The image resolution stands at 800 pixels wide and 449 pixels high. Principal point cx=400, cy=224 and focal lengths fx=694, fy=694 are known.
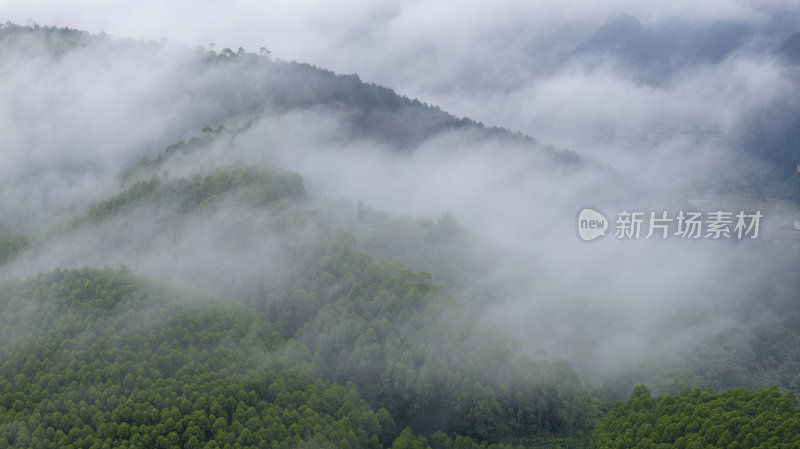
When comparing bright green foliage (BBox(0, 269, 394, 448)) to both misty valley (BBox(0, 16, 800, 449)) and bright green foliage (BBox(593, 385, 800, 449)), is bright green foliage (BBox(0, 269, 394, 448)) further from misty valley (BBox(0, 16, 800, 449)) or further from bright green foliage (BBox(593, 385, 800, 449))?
bright green foliage (BBox(593, 385, 800, 449))

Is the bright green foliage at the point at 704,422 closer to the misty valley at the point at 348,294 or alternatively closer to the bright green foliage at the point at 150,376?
the misty valley at the point at 348,294

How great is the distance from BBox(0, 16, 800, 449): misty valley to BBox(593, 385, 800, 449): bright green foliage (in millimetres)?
171

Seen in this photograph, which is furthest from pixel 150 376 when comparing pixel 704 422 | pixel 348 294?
pixel 704 422

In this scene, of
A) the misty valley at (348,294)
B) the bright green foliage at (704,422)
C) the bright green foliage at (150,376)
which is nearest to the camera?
the bright green foliage at (704,422)

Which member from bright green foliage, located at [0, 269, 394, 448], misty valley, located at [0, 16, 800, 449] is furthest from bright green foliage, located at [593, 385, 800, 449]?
bright green foliage, located at [0, 269, 394, 448]

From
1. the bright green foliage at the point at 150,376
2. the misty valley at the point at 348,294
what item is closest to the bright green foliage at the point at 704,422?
the misty valley at the point at 348,294

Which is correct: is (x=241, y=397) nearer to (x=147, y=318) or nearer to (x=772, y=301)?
(x=147, y=318)

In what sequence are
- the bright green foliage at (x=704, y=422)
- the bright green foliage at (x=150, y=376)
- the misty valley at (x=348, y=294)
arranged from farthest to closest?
the misty valley at (x=348, y=294)
the bright green foliage at (x=150, y=376)
the bright green foliage at (x=704, y=422)

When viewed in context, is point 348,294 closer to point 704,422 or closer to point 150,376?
point 150,376

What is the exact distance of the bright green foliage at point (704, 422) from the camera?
130ft

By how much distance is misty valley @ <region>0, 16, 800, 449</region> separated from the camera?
48.9 meters

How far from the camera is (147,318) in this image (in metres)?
59.4

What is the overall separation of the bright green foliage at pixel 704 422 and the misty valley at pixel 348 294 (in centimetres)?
17

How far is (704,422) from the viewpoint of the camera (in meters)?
43.0
